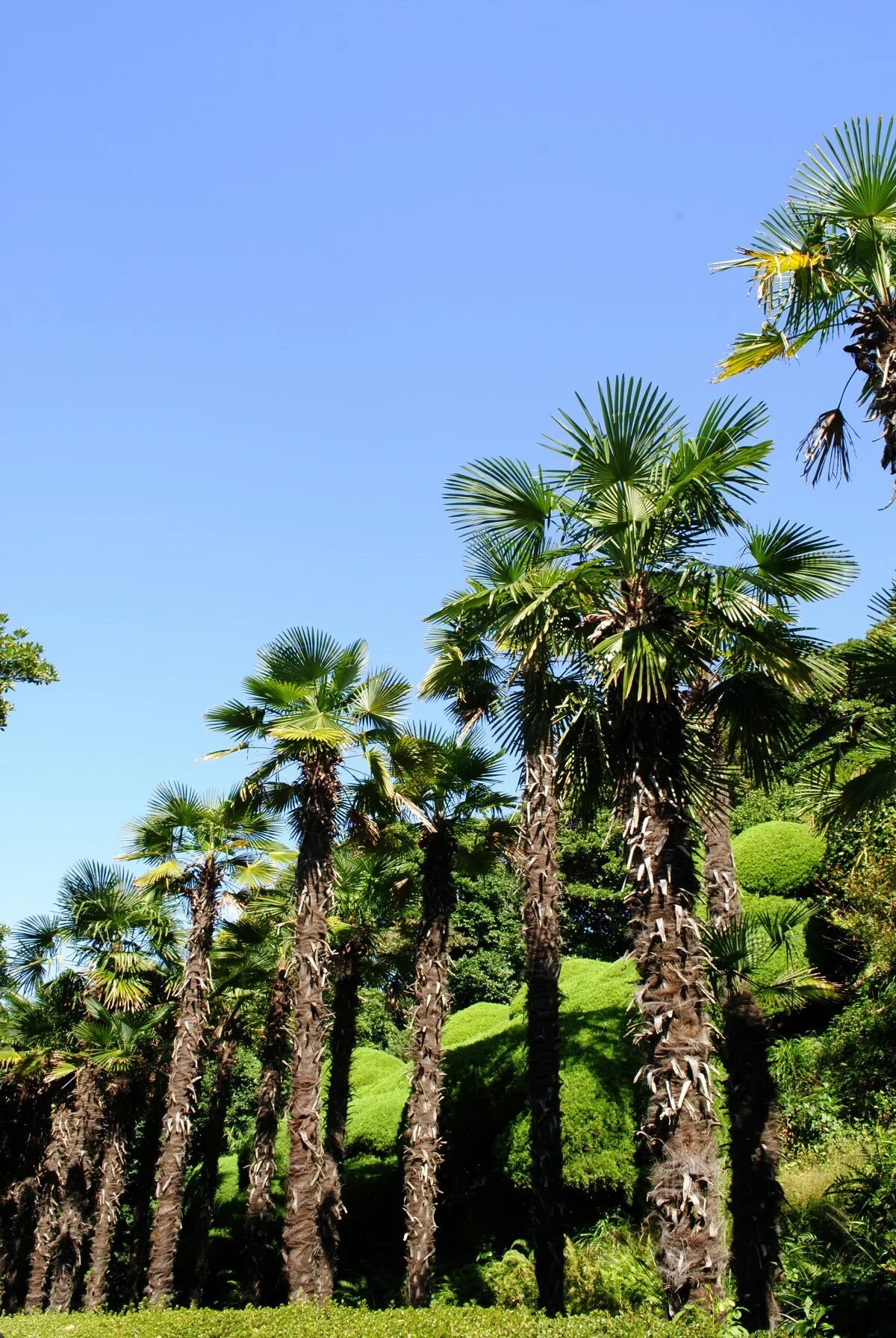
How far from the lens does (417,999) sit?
13461mm

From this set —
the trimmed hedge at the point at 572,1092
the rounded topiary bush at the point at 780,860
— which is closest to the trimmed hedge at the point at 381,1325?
the trimmed hedge at the point at 572,1092

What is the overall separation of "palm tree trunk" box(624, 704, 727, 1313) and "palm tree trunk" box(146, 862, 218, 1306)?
1147cm

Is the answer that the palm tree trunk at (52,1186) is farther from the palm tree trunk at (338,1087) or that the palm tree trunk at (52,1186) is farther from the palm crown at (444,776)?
the palm crown at (444,776)

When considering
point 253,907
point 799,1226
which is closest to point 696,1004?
point 799,1226

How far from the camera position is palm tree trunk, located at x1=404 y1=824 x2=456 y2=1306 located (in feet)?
39.5

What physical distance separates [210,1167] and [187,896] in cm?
777

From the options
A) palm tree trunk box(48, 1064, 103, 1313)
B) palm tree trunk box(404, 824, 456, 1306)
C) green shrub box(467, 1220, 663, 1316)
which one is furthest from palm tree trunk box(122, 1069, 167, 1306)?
palm tree trunk box(404, 824, 456, 1306)

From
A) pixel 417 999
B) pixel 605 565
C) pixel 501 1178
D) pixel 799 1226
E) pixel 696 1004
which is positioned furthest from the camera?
pixel 501 1178

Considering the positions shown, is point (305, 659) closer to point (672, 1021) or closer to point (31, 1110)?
point (672, 1021)

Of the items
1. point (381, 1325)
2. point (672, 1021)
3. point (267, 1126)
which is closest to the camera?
point (672, 1021)

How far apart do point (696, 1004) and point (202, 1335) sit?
5596 millimetres

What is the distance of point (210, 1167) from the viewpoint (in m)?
20.7

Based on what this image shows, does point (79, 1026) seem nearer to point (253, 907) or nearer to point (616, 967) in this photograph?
point (253, 907)

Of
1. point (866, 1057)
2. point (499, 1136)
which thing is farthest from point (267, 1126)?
point (866, 1057)
